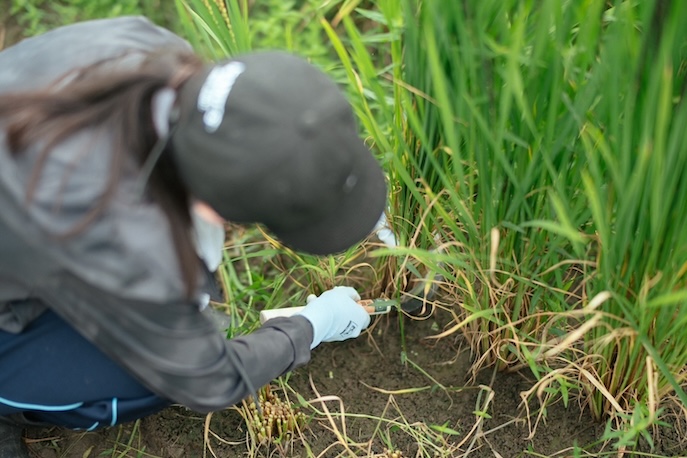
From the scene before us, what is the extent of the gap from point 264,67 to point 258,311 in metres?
0.80

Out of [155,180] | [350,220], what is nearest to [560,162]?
[350,220]

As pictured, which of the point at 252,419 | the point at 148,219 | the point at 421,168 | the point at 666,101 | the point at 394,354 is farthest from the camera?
the point at 394,354

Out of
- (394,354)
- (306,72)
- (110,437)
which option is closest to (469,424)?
(394,354)

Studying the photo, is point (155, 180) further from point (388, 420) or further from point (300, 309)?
point (388, 420)

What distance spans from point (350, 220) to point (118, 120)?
1.12 feet

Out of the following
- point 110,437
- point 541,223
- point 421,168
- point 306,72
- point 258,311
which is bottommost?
point 110,437

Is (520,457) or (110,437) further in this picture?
(110,437)

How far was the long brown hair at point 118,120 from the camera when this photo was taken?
95cm

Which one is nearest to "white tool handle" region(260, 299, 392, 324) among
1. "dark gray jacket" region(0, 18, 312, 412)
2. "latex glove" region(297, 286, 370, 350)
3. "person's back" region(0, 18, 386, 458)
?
"latex glove" region(297, 286, 370, 350)

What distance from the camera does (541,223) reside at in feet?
3.22

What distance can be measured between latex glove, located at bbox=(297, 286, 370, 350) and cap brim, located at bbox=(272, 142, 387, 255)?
0.31m

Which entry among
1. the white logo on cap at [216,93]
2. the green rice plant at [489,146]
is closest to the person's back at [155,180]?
the white logo on cap at [216,93]

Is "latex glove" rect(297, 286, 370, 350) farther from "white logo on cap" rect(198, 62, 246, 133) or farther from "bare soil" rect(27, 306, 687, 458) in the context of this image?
"white logo on cap" rect(198, 62, 246, 133)

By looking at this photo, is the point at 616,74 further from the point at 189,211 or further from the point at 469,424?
the point at 469,424
